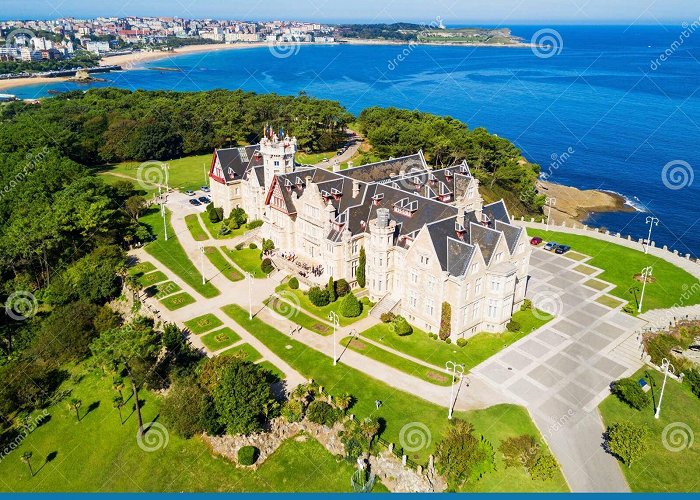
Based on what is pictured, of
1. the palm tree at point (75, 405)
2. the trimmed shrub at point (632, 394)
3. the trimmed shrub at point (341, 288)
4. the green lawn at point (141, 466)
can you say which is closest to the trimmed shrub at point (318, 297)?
the trimmed shrub at point (341, 288)

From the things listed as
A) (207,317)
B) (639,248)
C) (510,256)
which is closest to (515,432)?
(510,256)

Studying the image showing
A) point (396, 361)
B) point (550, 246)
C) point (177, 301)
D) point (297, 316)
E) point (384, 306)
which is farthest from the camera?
point (550, 246)

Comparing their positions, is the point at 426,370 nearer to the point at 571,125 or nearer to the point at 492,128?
the point at 492,128

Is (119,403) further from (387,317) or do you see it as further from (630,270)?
(630,270)

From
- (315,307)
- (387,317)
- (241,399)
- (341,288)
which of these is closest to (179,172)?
(315,307)

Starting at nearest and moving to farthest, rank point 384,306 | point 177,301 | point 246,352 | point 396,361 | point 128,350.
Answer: point 128,350 < point 396,361 < point 246,352 < point 384,306 < point 177,301
